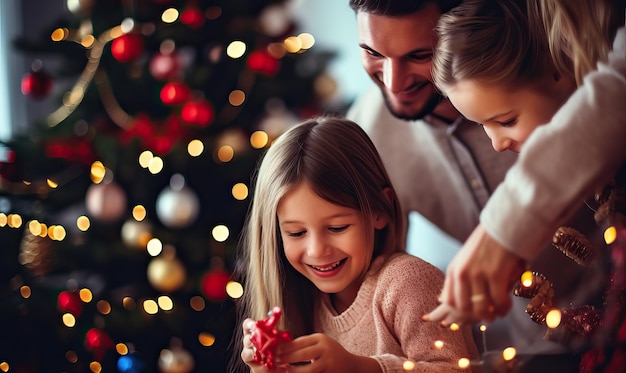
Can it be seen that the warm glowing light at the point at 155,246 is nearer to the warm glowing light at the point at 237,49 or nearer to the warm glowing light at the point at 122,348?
the warm glowing light at the point at 122,348

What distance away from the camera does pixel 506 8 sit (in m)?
0.74

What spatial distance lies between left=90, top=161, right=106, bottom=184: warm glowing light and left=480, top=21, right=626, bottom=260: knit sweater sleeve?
1281 mm

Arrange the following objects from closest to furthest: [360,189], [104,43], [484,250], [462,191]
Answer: [484,250] < [360,189] < [462,191] < [104,43]

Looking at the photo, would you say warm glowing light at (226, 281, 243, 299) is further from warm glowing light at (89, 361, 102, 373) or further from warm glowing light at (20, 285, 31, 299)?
warm glowing light at (20, 285, 31, 299)

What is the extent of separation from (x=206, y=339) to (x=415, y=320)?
2.68 feet

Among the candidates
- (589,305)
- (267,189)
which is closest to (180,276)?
(267,189)

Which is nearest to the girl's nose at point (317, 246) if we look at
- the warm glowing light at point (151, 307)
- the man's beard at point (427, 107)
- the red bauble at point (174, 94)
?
the man's beard at point (427, 107)

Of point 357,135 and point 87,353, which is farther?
point 87,353

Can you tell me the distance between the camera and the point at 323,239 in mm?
908

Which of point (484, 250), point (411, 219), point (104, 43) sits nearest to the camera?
point (484, 250)

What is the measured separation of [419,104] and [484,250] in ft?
1.31

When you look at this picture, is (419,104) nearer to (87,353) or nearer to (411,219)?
(411,219)

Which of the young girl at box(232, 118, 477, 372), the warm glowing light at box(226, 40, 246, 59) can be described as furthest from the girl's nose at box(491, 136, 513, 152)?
the warm glowing light at box(226, 40, 246, 59)

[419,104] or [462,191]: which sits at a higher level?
[419,104]
